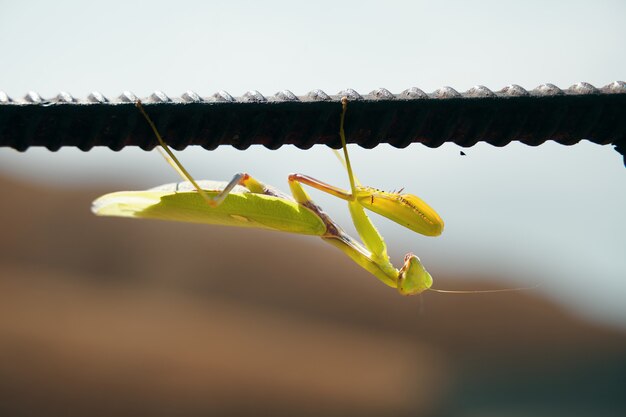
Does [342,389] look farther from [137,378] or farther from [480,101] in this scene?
[480,101]

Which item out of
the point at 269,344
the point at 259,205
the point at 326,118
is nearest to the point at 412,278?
the point at 259,205

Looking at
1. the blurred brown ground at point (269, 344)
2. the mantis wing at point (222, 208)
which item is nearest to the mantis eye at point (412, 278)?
the mantis wing at point (222, 208)

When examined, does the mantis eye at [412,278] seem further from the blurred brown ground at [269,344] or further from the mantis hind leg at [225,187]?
the blurred brown ground at [269,344]

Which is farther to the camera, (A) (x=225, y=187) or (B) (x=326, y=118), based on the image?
(A) (x=225, y=187)

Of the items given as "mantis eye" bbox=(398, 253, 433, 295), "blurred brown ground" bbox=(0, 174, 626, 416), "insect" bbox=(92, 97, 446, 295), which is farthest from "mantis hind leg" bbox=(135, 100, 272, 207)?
"blurred brown ground" bbox=(0, 174, 626, 416)

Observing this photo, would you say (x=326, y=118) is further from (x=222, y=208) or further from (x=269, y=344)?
(x=269, y=344)

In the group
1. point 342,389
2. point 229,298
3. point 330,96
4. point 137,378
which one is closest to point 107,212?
point 330,96

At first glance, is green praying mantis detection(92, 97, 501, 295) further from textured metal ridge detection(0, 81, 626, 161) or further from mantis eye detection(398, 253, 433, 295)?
textured metal ridge detection(0, 81, 626, 161)
